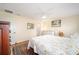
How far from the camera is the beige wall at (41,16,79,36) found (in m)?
1.74

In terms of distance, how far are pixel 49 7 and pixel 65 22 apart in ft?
1.14

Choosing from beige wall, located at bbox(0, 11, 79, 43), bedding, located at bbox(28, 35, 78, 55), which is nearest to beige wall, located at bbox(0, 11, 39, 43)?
beige wall, located at bbox(0, 11, 79, 43)

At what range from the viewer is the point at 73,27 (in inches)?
69.0

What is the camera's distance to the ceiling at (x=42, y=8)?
5.56ft

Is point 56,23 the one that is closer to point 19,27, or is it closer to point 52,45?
point 52,45

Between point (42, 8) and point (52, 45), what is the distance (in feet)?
1.92

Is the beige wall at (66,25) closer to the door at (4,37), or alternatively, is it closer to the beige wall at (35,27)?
the beige wall at (35,27)

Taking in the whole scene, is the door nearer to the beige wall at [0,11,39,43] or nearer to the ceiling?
the beige wall at [0,11,39,43]

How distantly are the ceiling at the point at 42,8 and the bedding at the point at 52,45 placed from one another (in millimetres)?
370

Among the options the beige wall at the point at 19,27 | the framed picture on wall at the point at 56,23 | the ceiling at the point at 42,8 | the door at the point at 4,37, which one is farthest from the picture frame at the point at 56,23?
the door at the point at 4,37

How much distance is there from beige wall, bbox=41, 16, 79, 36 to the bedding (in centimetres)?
Answer: 12

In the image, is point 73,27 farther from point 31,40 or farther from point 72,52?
point 31,40

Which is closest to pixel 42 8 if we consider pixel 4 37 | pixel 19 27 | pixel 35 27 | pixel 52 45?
pixel 35 27

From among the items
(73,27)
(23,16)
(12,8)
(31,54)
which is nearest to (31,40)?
(31,54)
